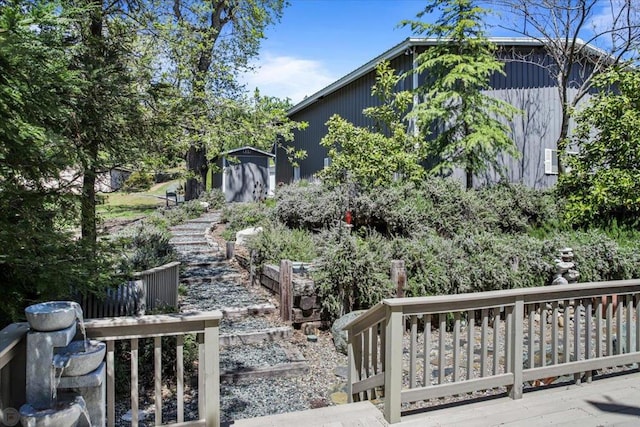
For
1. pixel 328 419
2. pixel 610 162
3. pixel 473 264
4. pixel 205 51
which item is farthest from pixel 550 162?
pixel 328 419

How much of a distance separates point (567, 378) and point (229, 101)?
634 centimetres

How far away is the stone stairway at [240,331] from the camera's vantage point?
450 centimetres

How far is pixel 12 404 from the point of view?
2215 millimetres

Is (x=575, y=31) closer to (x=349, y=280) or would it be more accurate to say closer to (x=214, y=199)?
(x=349, y=280)

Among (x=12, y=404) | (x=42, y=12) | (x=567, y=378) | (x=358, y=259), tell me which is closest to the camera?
(x=12, y=404)

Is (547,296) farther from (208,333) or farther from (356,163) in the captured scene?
(356,163)

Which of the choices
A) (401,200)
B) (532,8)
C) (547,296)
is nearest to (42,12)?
(547,296)

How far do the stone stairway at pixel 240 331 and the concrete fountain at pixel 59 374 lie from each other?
1835mm

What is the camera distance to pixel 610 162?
9609mm

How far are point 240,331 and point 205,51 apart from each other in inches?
306

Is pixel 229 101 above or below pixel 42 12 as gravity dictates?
above

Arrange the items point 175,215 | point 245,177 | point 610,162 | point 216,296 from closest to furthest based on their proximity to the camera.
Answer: point 216,296 < point 610,162 < point 175,215 < point 245,177

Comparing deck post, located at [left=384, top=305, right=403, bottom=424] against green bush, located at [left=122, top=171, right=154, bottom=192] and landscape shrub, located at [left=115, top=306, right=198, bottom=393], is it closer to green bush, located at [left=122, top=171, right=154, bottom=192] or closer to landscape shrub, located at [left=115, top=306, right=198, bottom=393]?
landscape shrub, located at [left=115, top=306, right=198, bottom=393]

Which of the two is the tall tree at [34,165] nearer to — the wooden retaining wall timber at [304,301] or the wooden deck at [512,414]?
the wooden deck at [512,414]
